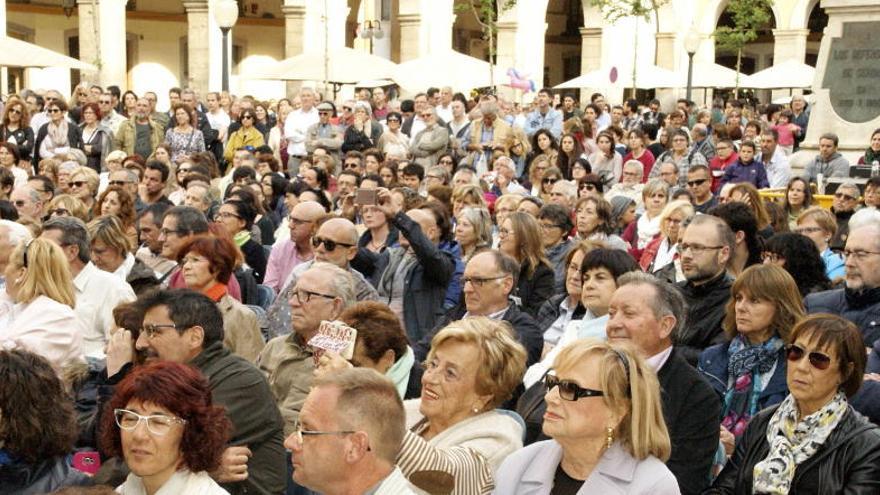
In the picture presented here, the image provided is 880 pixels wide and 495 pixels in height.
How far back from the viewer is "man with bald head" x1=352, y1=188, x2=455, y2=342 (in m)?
9.04

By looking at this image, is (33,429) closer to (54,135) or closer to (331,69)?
(54,135)

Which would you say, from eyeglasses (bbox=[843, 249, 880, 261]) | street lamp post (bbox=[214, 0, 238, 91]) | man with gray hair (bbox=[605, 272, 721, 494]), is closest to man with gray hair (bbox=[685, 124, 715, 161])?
street lamp post (bbox=[214, 0, 238, 91])

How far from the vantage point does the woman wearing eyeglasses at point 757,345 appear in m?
6.34

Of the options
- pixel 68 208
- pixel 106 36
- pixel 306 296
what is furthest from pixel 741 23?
pixel 306 296

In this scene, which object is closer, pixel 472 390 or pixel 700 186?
pixel 472 390

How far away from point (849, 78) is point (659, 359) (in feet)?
38.8

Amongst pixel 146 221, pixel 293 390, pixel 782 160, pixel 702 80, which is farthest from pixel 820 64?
pixel 702 80

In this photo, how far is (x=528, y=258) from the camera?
9.00 m

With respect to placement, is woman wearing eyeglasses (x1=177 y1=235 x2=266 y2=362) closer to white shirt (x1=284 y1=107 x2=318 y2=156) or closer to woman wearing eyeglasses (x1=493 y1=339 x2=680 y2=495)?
woman wearing eyeglasses (x1=493 y1=339 x2=680 y2=495)

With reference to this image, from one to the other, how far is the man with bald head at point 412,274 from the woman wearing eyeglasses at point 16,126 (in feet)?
31.0

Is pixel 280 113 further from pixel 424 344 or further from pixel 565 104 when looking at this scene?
pixel 424 344

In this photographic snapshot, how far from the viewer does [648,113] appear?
2725 cm

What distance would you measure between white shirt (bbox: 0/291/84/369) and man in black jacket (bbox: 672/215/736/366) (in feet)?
10.1

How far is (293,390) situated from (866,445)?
2.55 meters
